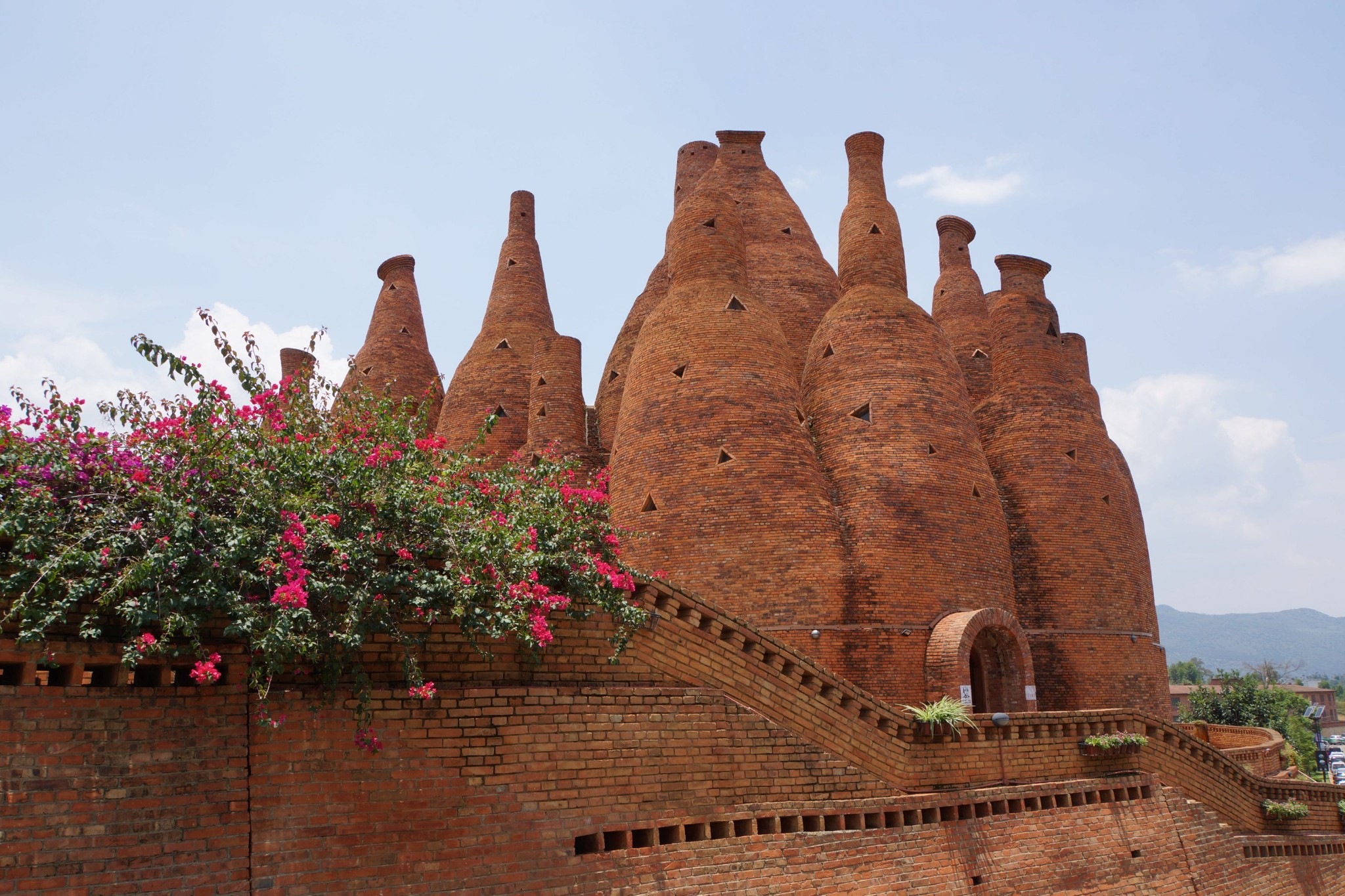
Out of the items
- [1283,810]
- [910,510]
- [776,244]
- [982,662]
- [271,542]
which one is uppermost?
[776,244]

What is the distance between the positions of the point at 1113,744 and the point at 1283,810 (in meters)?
4.56

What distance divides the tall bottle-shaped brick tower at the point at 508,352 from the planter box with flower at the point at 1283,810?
581 inches

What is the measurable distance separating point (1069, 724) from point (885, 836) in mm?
3790

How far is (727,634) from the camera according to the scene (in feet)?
33.0

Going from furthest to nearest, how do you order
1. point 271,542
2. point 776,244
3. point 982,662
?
1. point 776,244
2. point 982,662
3. point 271,542

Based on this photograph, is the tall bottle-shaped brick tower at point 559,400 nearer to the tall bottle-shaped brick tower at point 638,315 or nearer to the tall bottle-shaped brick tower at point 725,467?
the tall bottle-shaped brick tower at point 638,315

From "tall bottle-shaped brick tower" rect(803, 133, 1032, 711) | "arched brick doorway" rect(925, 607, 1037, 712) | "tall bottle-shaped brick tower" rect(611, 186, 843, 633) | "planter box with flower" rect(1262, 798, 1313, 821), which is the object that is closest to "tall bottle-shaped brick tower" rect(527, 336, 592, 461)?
"tall bottle-shaped brick tower" rect(611, 186, 843, 633)

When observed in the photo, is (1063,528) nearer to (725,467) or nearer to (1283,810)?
(1283,810)

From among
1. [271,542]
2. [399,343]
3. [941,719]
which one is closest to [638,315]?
[399,343]

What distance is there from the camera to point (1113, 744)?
496 inches

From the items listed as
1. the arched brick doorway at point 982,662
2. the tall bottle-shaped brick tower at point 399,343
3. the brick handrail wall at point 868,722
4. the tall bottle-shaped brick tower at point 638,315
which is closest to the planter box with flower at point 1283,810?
the brick handrail wall at point 868,722

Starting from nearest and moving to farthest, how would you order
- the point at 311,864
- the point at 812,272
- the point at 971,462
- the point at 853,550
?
the point at 311,864, the point at 853,550, the point at 971,462, the point at 812,272

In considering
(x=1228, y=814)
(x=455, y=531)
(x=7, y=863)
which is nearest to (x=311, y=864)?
(x=7, y=863)

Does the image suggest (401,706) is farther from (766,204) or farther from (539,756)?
(766,204)
